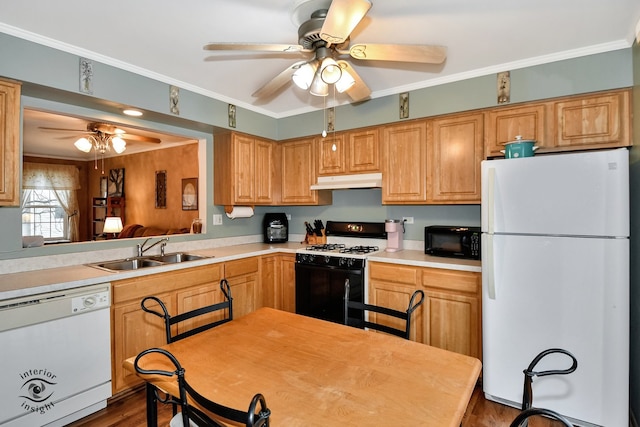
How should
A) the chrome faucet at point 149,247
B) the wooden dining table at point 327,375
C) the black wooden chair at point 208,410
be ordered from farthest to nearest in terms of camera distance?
1. the chrome faucet at point 149,247
2. the wooden dining table at point 327,375
3. the black wooden chair at point 208,410

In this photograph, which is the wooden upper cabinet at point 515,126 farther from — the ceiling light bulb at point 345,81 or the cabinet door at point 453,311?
the ceiling light bulb at point 345,81

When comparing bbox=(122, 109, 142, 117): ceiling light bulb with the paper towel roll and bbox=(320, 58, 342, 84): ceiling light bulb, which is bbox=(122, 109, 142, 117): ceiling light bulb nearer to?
the paper towel roll

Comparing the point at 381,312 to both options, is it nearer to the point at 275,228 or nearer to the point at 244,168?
the point at 244,168

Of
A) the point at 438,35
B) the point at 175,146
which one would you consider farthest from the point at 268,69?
the point at 175,146

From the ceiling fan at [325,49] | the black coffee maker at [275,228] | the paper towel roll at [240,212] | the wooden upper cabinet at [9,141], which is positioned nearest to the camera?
the ceiling fan at [325,49]

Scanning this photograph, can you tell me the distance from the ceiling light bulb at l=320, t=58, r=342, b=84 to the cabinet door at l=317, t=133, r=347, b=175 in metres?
1.69

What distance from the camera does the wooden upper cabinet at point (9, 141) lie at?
193cm

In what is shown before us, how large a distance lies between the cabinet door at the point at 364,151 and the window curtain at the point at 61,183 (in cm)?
654

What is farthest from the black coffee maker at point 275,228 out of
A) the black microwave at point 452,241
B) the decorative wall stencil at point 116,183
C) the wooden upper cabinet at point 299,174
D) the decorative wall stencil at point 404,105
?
the decorative wall stencil at point 116,183

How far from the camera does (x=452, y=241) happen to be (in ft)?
9.17

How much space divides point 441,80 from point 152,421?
2920mm

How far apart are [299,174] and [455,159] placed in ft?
5.57

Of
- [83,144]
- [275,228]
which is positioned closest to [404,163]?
[275,228]

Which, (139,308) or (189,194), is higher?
(189,194)
